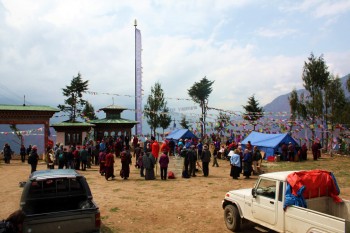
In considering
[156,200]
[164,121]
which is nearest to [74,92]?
[164,121]

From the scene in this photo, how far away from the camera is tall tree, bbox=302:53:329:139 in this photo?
3412 cm

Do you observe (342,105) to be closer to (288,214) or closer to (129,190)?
(129,190)

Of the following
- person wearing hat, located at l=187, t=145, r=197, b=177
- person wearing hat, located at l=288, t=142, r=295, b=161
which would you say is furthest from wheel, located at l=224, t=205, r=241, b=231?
person wearing hat, located at l=288, t=142, r=295, b=161

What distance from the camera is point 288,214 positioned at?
6.90m

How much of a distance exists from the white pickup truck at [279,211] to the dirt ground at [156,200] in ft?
2.84

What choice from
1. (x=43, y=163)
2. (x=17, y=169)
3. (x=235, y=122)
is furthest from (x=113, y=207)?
(x=235, y=122)

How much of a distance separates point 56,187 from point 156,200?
16.2 ft

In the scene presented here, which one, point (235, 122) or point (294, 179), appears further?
point (235, 122)

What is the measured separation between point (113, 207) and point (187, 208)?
2740 mm

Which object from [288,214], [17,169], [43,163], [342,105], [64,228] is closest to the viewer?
[64,228]

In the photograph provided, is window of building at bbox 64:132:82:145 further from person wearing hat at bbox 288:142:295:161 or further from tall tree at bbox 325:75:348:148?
tall tree at bbox 325:75:348:148

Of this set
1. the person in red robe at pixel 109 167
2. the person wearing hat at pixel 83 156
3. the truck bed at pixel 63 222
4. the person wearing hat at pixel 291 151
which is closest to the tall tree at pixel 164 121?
the person wearing hat at pixel 291 151

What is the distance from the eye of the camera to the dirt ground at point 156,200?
9367mm

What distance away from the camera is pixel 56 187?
27.0ft
